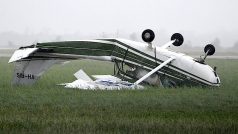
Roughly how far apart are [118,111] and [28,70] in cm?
1001

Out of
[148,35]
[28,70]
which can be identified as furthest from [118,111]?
[28,70]

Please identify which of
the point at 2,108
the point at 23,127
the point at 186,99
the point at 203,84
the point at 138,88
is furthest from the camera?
the point at 203,84

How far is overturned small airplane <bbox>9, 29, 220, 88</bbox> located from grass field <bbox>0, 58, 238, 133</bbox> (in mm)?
1876

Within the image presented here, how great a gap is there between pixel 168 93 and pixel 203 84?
3751mm

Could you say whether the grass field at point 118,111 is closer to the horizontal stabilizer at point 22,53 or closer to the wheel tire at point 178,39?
the horizontal stabilizer at point 22,53

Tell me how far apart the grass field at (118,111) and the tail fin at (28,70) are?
2.41 metres

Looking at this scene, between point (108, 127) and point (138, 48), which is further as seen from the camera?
point (138, 48)

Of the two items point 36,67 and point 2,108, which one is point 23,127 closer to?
point 2,108

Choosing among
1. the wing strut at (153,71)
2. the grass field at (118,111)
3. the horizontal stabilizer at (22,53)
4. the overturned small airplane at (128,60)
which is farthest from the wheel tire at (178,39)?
the horizontal stabilizer at (22,53)

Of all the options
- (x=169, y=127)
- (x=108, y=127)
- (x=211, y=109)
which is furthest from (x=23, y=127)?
(x=211, y=109)

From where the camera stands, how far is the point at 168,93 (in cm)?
2117

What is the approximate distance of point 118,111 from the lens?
15711 mm

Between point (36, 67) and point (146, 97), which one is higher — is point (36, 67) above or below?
above

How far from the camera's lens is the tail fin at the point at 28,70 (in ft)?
80.4
